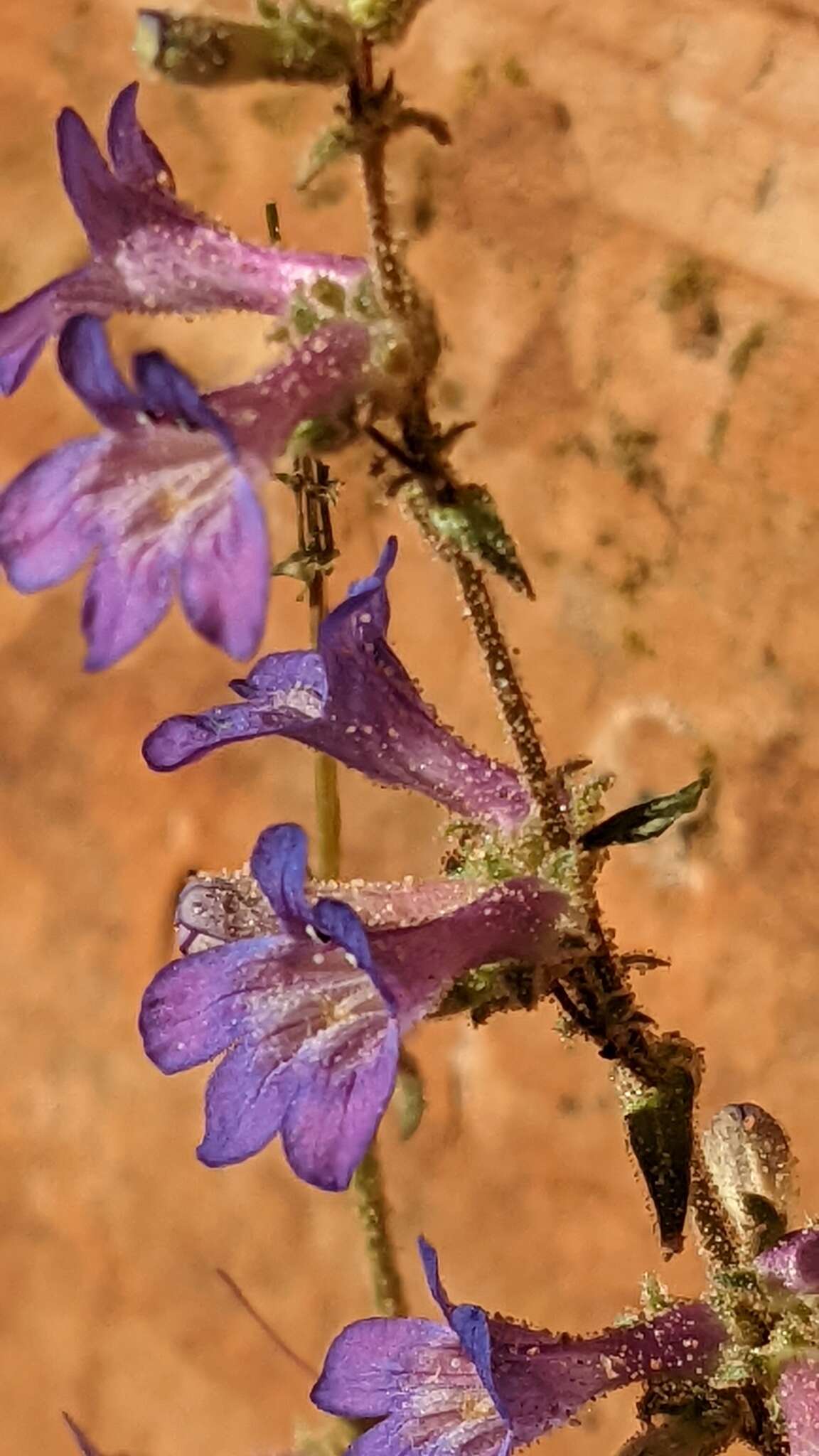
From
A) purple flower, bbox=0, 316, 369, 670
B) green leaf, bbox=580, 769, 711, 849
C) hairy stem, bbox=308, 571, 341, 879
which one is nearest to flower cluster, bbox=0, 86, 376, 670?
purple flower, bbox=0, 316, 369, 670

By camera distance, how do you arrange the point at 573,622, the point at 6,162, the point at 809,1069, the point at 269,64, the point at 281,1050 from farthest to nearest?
the point at 6,162 < the point at 573,622 < the point at 809,1069 < the point at 281,1050 < the point at 269,64

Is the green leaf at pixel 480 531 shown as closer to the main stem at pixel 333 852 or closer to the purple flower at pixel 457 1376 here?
the main stem at pixel 333 852

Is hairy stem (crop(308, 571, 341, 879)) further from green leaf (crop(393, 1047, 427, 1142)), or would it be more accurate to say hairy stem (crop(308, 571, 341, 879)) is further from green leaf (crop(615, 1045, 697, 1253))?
green leaf (crop(615, 1045, 697, 1253))

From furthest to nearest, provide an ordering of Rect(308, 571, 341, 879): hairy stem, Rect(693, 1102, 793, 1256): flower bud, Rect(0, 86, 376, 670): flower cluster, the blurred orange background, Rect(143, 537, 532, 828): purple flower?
the blurred orange background → Rect(308, 571, 341, 879): hairy stem → Rect(693, 1102, 793, 1256): flower bud → Rect(143, 537, 532, 828): purple flower → Rect(0, 86, 376, 670): flower cluster

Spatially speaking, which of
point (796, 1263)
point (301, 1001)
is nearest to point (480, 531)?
point (301, 1001)

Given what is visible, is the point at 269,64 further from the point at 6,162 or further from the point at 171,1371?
the point at 6,162

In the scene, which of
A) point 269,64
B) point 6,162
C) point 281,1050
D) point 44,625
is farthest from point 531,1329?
point 6,162

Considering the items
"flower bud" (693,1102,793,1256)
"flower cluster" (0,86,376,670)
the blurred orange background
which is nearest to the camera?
"flower cluster" (0,86,376,670)
